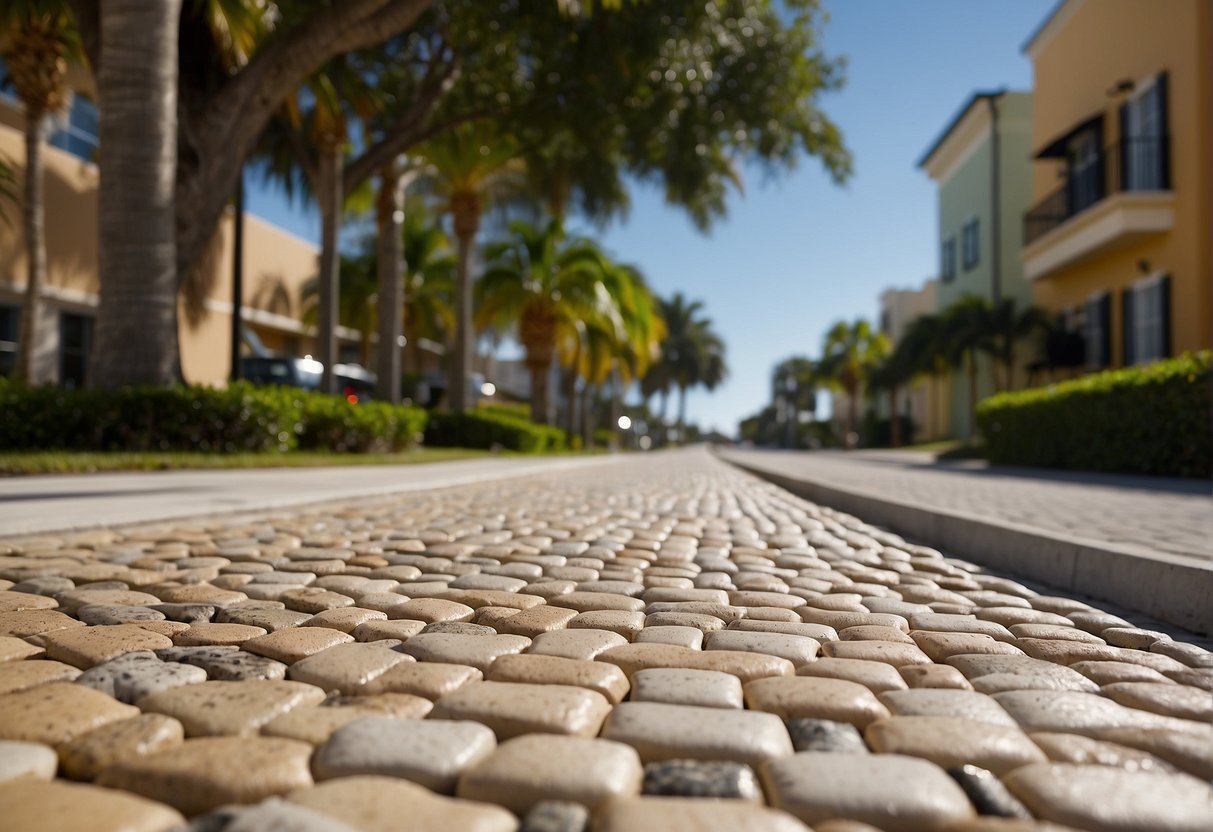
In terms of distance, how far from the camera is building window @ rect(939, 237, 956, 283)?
111ft

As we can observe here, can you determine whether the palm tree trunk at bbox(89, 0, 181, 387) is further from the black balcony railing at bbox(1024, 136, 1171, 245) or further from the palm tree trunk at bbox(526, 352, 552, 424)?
the black balcony railing at bbox(1024, 136, 1171, 245)

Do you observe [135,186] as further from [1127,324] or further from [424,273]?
[424,273]

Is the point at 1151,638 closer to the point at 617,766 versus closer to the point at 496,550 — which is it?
the point at 617,766

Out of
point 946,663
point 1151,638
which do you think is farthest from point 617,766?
point 1151,638

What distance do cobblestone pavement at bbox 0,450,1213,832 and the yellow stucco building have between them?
16937mm

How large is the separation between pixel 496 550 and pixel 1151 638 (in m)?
2.84

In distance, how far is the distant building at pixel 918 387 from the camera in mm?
36719

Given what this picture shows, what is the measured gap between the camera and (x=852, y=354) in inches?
2152

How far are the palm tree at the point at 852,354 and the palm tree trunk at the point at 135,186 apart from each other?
151 feet

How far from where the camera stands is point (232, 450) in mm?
10344

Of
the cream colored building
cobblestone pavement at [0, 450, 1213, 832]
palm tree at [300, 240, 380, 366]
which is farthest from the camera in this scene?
palm tree at [300, 240, 380, 366]

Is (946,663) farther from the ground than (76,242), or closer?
closer

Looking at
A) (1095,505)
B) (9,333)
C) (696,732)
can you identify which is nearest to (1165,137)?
(1095,505)

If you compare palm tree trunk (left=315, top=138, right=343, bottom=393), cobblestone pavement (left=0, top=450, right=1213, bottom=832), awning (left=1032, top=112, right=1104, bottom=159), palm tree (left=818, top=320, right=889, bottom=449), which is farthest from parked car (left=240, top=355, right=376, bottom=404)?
palm tree (left=818, top=320, right=889, bottom=449)
